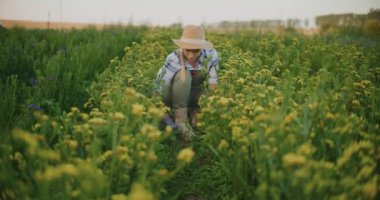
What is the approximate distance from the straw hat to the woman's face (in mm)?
107

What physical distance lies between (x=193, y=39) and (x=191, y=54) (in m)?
0.15

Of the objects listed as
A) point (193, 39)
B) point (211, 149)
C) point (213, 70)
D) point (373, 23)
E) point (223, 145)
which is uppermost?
point (373, 23)

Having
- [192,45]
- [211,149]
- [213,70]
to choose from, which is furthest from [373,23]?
[211,149]

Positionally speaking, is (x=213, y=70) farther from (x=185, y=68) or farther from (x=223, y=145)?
(x=223, y=145)

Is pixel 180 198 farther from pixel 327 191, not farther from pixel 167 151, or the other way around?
pixel 327 191

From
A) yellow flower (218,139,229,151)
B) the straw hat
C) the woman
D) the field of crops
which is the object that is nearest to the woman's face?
the woman

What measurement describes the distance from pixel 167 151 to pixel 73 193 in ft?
4.73

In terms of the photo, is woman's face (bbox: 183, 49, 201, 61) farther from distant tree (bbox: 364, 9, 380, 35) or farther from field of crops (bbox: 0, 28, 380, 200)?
distant tree (bbox: 364, 9, 380, 35)

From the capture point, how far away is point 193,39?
3.70 metres

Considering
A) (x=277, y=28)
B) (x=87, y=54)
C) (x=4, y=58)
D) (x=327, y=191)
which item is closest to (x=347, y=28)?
(x=277, y=28)

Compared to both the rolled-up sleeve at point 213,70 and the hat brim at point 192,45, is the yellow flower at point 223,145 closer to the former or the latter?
the rolled-up sleeve at point 213,70

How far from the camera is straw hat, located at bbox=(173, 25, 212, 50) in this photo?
11.8 feet

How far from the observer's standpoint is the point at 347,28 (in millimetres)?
10969

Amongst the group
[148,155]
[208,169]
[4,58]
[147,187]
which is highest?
[4,58]
